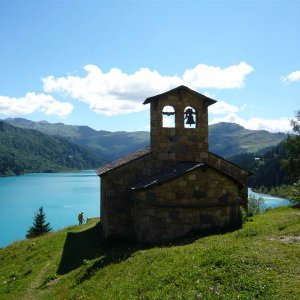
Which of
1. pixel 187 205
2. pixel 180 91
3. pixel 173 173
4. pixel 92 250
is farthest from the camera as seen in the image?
pixel 180 91

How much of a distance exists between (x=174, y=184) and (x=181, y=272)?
7200 millimetres

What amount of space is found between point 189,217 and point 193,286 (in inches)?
303

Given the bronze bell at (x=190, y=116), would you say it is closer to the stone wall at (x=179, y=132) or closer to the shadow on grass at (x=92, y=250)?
the stone wall at (x=179, y=132)

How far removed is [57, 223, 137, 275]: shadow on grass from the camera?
16.4 metres

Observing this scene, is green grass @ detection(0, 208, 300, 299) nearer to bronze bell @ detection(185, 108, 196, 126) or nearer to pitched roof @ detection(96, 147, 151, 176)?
pitched roof @ detection(96, 147, 151, 176)

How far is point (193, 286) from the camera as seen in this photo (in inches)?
402

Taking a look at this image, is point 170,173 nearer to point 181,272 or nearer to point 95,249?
point 95,249

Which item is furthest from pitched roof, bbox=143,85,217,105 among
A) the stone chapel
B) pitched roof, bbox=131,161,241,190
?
pitched roof, bbox=131,161,241,190

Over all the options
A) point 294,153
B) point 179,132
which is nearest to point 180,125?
point 179,132

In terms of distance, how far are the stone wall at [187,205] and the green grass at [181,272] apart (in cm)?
122

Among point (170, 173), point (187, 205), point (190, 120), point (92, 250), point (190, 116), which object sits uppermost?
point (190, 116)

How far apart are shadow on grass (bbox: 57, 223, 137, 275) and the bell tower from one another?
18.9ft

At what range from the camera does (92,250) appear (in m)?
20.5

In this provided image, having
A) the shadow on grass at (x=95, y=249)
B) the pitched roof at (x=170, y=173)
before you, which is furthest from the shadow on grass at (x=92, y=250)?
the pitched roof at (x=170, y=173)
